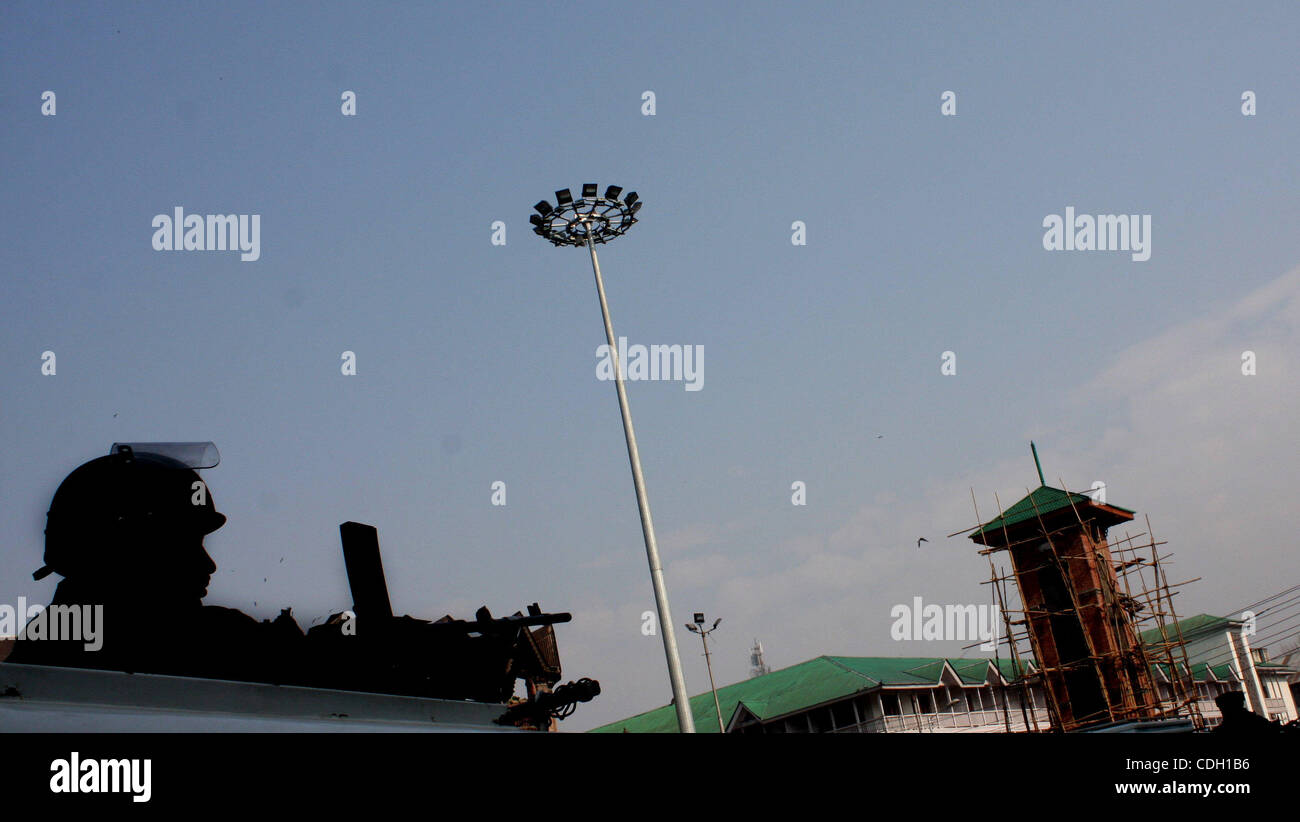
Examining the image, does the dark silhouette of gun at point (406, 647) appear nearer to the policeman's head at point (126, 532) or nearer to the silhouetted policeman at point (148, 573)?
the silhouetted policeman at point (148, 573)

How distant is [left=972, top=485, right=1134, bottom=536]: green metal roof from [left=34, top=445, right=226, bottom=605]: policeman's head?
112 feet

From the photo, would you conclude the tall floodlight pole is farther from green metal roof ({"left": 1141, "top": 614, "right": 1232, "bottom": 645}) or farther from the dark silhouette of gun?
green metal roof ({"left": 1141, "top": 614, "right": 1232, "bottom": 645})

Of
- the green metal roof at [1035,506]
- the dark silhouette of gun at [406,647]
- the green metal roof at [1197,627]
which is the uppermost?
the green metal roof at [1035,506]

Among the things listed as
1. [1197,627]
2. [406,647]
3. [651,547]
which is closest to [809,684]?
[651,547]

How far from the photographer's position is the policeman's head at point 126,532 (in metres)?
4.18

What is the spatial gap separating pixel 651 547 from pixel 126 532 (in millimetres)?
12588

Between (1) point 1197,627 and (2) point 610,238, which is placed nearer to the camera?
(2) point 610,238

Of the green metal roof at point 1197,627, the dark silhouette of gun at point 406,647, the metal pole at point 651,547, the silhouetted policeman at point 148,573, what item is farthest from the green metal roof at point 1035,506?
the silhouetted policeman at point 148,573

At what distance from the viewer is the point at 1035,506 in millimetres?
34281

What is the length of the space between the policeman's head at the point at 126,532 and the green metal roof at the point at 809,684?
1241 inches

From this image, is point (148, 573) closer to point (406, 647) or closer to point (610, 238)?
point (406, 647)

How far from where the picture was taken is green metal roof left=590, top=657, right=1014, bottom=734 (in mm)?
34969

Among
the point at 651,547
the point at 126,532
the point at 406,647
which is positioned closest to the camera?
the point at 126,532
